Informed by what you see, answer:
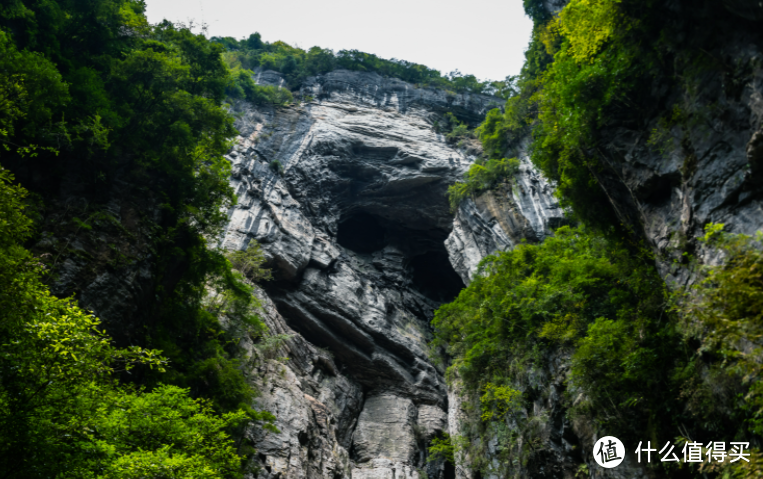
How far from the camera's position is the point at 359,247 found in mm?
30109

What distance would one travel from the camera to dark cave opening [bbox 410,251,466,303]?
1186 inches

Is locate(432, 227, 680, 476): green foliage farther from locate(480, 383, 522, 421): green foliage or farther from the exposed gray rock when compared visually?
the exposed gray rock

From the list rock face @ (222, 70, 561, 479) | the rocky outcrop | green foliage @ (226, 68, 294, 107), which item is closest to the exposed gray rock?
rock face @ (222, 70, 561, 479)

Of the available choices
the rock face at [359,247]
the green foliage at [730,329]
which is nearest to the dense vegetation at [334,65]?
the rock face at [359,247]

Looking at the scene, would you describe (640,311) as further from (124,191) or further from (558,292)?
(124,191)

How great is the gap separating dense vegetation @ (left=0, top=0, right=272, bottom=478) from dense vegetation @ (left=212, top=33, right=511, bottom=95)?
19765 mm

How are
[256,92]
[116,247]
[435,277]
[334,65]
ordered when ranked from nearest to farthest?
[116,247] < [256,92] < [435,277] < [334,65]

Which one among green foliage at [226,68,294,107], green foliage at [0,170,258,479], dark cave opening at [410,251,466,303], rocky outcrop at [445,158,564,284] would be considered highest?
green foliage at [226,68,294,107]

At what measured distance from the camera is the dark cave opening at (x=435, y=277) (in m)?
30.1

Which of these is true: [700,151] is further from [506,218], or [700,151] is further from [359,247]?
[359,247]

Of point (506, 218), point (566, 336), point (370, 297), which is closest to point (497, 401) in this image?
point (566, 336)

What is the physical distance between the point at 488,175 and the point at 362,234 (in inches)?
455

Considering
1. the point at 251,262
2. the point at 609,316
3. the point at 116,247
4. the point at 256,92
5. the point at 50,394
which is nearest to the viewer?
the point at 50,394

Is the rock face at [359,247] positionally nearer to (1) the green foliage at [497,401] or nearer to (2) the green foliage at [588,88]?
(1) the green foliage at [497,401]
